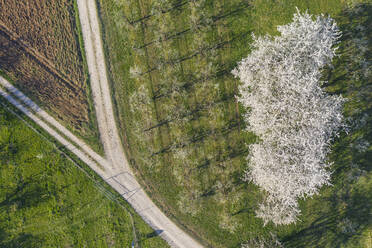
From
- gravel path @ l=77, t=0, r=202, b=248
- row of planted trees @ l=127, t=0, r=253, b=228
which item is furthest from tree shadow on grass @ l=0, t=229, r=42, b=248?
row of planted trees @ l=127, t=0, r=253, b=228

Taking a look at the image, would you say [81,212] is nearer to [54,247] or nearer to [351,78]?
[54,247]

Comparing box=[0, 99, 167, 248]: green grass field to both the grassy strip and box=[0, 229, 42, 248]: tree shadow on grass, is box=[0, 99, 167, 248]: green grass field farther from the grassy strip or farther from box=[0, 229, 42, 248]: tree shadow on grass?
the grassy strip

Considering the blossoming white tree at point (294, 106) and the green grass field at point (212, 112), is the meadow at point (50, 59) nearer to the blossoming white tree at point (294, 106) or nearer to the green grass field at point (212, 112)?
the green grass field at point (212, 112)

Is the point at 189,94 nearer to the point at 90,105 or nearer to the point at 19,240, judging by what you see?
the point at 90,105

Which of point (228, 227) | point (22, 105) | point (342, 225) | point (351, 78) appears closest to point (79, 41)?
point (22, 105)

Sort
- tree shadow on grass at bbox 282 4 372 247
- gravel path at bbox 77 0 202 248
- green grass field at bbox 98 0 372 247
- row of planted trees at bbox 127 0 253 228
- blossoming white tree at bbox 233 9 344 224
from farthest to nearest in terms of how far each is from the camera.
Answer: gravel path at bbox 77 0 202 248 < row of planted trees at bbox 127 0 253 228 < green grass field at bbox 98 0 372 247 < tree shadow on grass at bbox 282 4 372 247 < blossoming white tree at bbox 233 9 344 224
